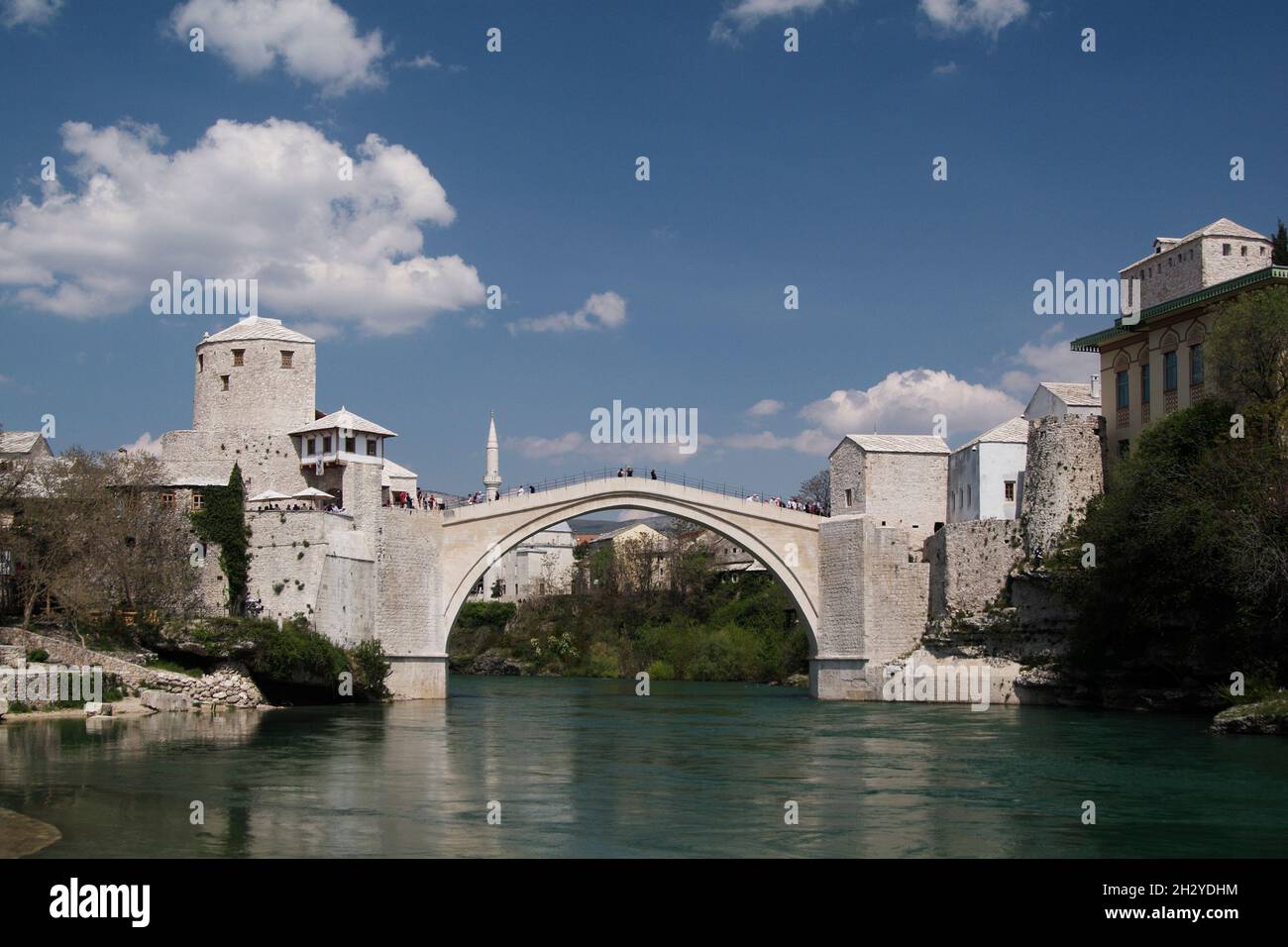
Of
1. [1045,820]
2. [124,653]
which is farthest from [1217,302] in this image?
[124,653]

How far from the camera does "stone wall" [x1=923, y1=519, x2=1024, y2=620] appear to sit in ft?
121

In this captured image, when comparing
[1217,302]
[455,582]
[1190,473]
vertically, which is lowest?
[455,582]

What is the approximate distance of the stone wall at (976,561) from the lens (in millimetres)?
36875

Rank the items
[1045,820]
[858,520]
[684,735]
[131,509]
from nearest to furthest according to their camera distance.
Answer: [1045,820]
[684,735]
[131,509]
[858,520]

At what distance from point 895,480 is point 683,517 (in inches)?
268

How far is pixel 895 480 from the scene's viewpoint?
4131cm

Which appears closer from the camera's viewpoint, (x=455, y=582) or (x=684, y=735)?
(x=684, y=735)

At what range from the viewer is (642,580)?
214ft

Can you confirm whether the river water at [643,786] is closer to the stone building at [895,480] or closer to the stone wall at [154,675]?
the stone wall at [154,675]

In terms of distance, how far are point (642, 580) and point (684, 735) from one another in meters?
38.8

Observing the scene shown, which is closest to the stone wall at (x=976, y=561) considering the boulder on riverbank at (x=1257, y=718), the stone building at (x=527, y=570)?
the boulder on riverbank at (x=1257, y=718)

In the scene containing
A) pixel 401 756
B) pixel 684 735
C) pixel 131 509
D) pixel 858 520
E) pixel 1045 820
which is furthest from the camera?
pixel 858 520

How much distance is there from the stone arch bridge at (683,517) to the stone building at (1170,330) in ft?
25.0
